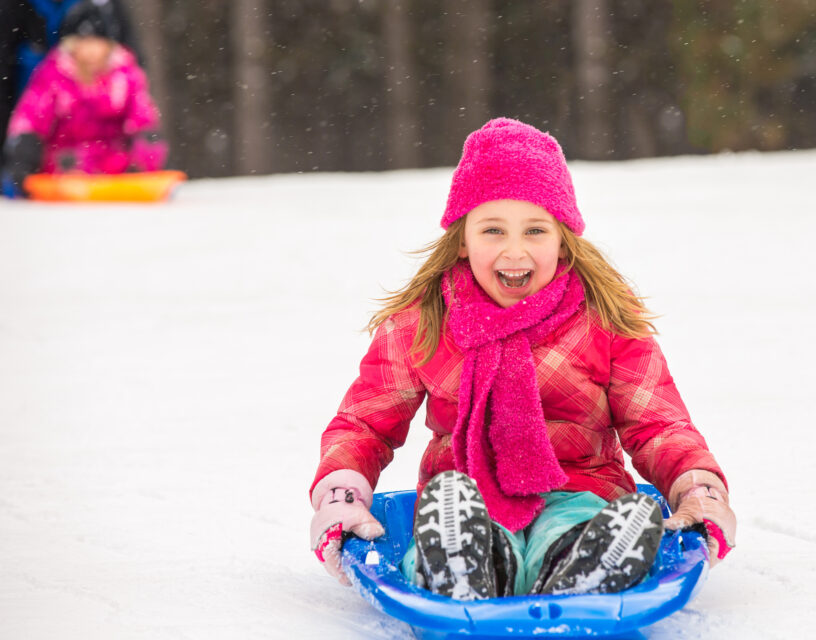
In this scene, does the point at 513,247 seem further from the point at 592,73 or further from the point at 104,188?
the point at 592,73

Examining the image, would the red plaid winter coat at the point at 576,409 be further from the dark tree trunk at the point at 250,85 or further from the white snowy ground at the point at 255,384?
the dark tree trunk at the point at 250,85

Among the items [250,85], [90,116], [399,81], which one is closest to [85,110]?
[90,116]

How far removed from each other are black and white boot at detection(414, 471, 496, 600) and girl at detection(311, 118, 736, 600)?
0.42 ft

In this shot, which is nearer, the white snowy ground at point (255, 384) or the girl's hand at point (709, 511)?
the girl's hand at point (709, 511)

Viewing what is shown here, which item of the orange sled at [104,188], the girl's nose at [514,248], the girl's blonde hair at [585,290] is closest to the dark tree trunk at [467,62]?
the orange sled at [104,188]

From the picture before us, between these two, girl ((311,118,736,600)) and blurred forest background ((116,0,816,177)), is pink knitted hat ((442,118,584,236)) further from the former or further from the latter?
blurred forest background ((116,0,816,177))

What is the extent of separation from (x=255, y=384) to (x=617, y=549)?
202cm

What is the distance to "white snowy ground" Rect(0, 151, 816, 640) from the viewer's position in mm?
1797

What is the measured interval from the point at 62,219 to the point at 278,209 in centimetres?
121

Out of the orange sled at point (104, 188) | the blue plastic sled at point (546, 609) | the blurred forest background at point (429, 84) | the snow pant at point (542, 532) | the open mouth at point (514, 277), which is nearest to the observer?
the blue plastic sled at point (546, 609)

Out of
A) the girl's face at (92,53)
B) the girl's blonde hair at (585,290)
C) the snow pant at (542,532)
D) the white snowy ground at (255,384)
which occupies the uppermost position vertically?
the girl's face at (92,53)

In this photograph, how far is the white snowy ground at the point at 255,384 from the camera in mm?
1797

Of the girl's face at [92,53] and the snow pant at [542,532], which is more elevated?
the girl's face at [92,53]

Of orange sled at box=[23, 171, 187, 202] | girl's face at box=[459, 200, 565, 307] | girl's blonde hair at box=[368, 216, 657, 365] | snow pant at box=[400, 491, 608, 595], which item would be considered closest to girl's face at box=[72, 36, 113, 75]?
orange sled at box=[23, 171, 187, 202]
